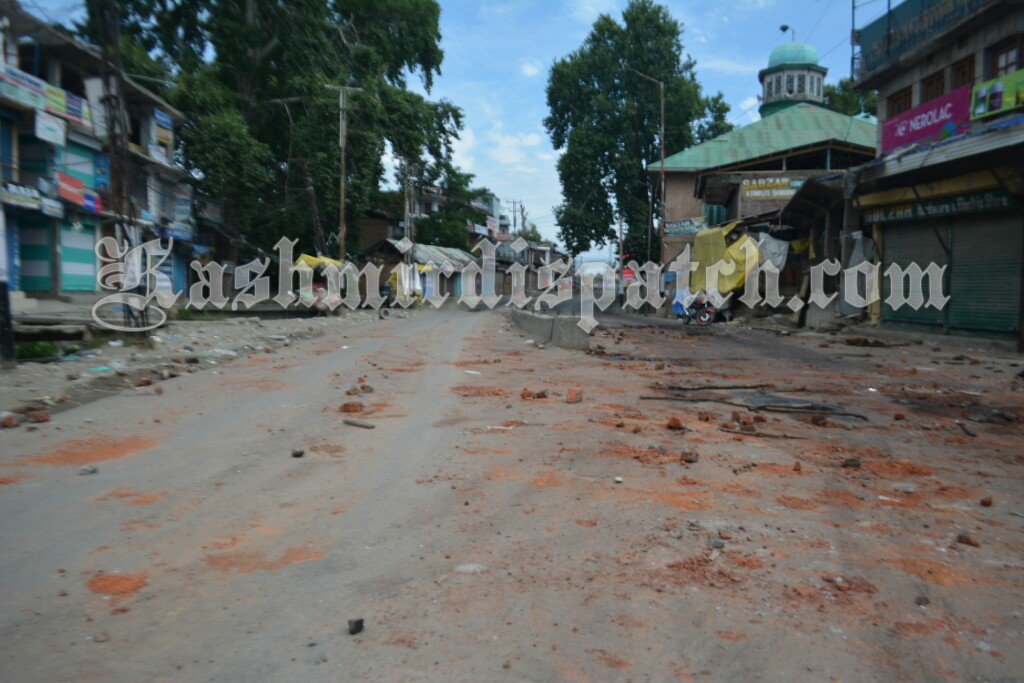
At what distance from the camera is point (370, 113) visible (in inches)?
1128

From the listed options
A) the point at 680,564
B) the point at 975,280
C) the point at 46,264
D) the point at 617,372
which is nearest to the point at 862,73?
the point at 975,280

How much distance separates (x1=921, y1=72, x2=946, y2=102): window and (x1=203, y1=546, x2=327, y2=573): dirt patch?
18.9 m

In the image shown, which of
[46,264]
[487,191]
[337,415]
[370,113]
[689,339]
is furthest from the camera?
[487,191]

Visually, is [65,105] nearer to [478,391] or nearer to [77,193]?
[77,193]

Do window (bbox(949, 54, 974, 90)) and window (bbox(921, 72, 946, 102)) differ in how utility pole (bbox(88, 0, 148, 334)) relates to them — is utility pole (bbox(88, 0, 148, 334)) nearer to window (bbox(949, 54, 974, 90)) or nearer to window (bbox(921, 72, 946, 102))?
window (bbox(949, 54, 974, 90))

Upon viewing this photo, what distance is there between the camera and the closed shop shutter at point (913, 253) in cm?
1508

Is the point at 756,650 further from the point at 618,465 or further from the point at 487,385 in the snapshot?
the point at 487,385

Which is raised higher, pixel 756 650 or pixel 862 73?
pixel 862 73

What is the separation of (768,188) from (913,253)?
1324cm

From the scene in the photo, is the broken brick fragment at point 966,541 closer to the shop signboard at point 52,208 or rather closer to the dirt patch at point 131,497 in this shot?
the dirt patch at point 131,497

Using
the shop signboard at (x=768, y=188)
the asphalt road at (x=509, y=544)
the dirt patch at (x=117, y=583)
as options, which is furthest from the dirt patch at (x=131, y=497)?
the shop signboard at (x=768, y=188)

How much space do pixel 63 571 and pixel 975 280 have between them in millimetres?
16325

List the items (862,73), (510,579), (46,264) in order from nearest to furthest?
(510,579)
(862,73)
(46,264)
